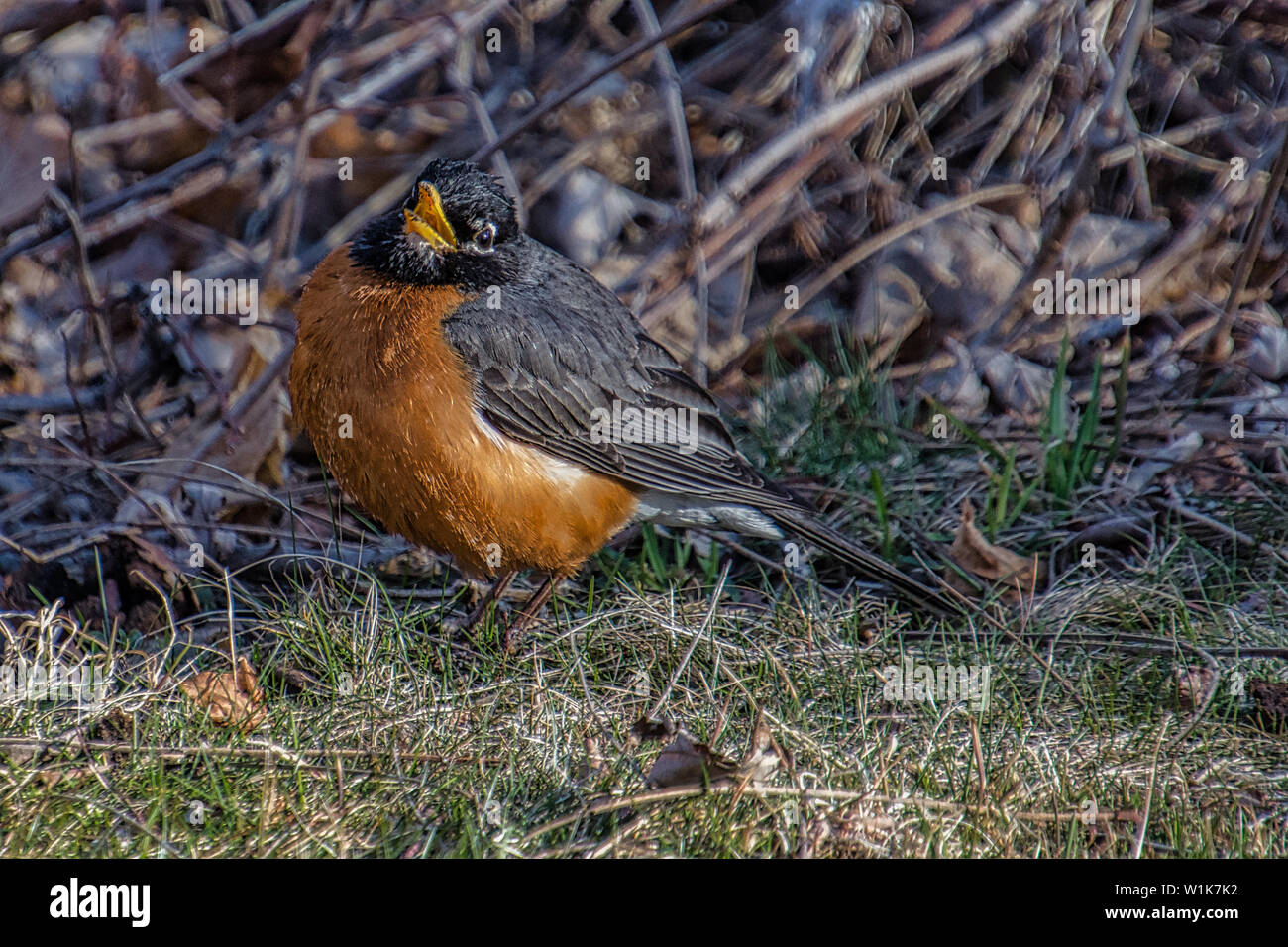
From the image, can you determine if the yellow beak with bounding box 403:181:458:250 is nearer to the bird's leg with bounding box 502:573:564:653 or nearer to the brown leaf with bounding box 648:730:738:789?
the bird's leg with bounding box 502:573:564:653

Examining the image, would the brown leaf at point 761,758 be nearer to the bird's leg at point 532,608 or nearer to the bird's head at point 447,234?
the bird's leg at point 532,608

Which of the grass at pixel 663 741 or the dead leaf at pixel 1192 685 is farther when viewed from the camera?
the dead leaf at pixel 1192 685

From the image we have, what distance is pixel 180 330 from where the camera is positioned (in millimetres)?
5406

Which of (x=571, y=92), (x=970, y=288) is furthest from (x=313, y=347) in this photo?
(x=970, y=288)

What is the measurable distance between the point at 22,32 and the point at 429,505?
145 inches

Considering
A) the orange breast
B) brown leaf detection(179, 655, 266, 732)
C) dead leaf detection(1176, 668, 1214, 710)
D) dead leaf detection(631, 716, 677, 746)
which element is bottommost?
dead leaf detection(631, 716, 677, 746)

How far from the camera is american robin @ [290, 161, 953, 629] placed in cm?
432

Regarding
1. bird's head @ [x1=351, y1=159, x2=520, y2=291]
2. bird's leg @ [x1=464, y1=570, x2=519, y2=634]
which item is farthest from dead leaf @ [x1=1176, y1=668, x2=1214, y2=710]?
bird's head @ [x1=351, y1=159, x2=520, y2=291]

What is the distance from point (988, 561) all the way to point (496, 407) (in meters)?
1.83

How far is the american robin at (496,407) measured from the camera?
4316mm

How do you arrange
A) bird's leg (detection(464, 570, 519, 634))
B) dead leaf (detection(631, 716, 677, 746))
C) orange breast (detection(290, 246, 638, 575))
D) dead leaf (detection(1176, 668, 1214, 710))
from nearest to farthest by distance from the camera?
dead leaf (detection(631, 716, 677, 746))
dead leaf (detection(1176, 668, 1214, 710))
orange breast (detection(290, 246, 638, 575))
bird's leg (detection(464, 570, 519, 634))

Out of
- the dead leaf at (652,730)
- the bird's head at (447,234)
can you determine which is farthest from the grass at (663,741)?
the bird's head at (447,234)

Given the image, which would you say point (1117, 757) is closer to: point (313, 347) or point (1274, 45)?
point (313, 347)

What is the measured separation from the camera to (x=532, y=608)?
184 inches
